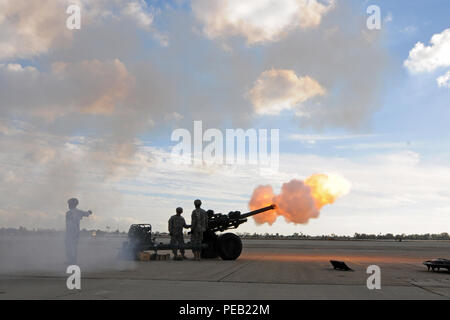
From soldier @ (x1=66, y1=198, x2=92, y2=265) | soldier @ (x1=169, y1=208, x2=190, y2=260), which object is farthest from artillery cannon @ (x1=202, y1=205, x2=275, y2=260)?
soldier @ (x1=66, y1=198, x2=92, y2=265)

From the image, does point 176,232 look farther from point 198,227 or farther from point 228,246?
point 228,246

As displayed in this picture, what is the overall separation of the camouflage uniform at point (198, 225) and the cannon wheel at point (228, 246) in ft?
3.47

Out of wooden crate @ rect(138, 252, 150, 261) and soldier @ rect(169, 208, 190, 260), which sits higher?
soldier @ rect(169, 208, 190, 260)

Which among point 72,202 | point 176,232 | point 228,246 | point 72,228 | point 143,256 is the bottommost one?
point 143,256


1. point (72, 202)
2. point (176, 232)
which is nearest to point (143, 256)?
point (176, 232)

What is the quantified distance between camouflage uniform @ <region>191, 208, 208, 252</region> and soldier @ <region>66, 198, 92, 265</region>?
734 cm

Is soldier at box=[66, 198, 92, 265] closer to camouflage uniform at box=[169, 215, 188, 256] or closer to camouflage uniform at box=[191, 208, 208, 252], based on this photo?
camouflage uniform at box=[169, 215, 188, 256]

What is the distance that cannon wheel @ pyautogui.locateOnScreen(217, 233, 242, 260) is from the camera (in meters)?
22.8

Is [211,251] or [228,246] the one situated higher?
[228,246]

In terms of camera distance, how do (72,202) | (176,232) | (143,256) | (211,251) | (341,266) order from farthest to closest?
(211,251), (176,232), (143,256), (341,266), (72,202)

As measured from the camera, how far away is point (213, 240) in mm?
23531

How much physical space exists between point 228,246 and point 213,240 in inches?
39.1
